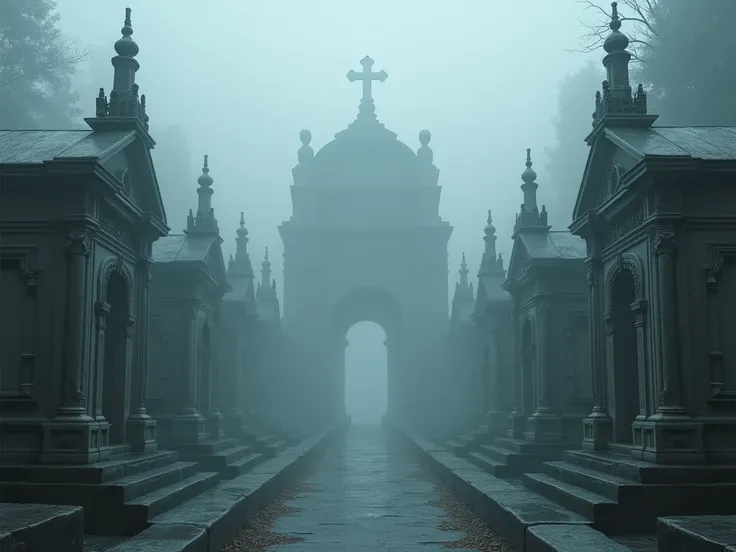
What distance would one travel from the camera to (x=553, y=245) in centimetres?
2280

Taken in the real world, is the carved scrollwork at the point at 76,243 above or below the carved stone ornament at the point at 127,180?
below

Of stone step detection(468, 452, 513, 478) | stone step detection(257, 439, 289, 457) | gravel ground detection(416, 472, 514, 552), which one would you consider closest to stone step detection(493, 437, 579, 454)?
stone step detection(468, 452, 513, 478)

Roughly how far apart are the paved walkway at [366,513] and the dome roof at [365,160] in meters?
20.3

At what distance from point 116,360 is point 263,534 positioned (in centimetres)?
501

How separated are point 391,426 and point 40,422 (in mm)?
33757

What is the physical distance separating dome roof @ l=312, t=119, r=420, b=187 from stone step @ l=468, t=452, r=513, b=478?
23.7 metres

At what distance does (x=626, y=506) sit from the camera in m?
11.6

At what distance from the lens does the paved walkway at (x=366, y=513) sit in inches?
497

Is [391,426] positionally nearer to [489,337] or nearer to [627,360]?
[489,337]

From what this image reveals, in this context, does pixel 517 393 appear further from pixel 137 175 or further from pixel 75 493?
pixel 75 493

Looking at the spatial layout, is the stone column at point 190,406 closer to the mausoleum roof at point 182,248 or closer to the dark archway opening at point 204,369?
the dark archway opening at point 204,369

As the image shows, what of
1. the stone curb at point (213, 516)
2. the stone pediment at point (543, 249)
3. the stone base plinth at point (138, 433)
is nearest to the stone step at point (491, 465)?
the stone curb at point (213, 516)

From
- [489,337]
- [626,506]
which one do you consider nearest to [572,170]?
[489,337]

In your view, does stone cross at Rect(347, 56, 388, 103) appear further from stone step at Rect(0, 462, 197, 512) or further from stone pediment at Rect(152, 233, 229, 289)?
stone step at Rect(0, 462, 197, 512)
